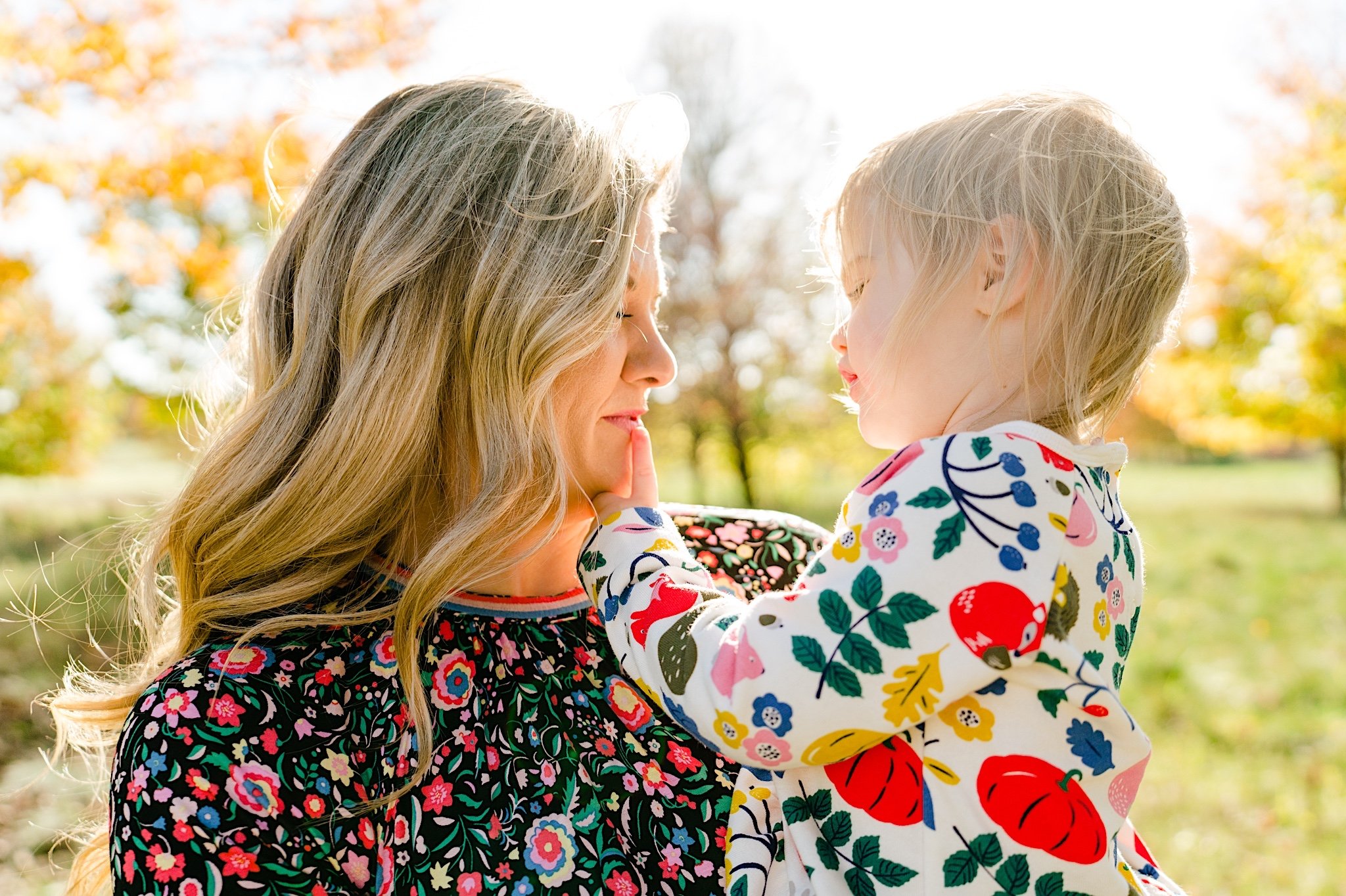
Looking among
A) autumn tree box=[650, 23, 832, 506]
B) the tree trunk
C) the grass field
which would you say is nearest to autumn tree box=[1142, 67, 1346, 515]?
the tree trunk

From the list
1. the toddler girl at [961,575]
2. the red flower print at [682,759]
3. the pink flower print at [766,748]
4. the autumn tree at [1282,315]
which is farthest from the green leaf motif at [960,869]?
the autumn tree at [1282,315]

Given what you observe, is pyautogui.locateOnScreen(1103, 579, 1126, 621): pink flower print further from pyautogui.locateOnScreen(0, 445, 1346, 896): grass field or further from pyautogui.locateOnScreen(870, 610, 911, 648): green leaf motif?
pyautogui.locateOnScreen(0, 445, 1346, 896): grass field

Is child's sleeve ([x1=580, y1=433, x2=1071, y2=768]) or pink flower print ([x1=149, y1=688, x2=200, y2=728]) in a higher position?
child's sleeve ([x1=580, y1=433, x2=1071, y2=768])

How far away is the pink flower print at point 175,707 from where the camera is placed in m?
1.43

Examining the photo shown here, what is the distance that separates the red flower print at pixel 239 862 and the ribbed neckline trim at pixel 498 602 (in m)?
0.46

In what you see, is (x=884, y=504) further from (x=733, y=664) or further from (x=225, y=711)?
(x=225, y=711)

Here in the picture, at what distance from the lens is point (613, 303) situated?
171 cm

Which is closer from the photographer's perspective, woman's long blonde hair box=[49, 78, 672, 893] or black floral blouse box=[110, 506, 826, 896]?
black floral blouse box=[110, 506, 826, 896]

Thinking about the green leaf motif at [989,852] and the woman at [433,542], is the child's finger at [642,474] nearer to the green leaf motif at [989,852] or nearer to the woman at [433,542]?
the woman at [433,542]

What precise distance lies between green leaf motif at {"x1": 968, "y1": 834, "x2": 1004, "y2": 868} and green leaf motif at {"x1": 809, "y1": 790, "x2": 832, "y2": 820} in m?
0.20

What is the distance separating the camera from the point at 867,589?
1345mm

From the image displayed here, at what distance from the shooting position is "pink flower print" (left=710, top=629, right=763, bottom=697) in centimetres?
138

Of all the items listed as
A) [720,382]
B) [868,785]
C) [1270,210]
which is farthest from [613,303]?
[720,382]

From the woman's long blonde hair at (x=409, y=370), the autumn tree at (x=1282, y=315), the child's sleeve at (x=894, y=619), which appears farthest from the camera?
the autumn tree at (x=1282, y=315)
